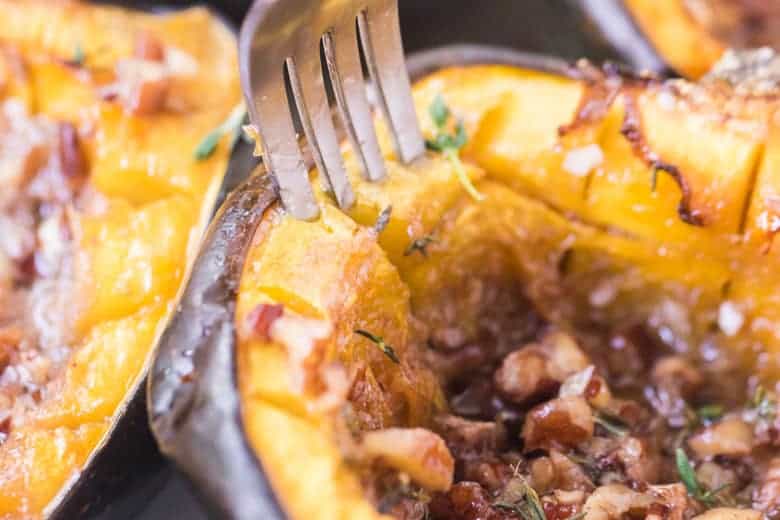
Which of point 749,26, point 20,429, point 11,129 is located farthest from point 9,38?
point 749,26

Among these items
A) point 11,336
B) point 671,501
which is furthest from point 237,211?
point 671,501

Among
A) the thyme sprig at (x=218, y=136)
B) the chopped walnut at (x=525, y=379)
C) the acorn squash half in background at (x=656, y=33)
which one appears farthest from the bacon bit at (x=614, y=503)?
the acorn squash half in background at (x=656, y=33)

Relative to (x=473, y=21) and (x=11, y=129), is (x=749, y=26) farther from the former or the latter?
(x=11, y=129)

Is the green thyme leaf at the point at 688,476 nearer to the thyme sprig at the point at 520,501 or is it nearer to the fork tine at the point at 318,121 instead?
the thyme sprig at the point at 520,501

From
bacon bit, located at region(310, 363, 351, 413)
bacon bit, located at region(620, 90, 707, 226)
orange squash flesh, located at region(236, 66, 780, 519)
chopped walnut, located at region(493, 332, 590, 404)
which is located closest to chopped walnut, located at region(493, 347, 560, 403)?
chopped walnut, located at region(493, 332, 590, 404)

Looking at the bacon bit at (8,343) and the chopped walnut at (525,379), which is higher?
the bacon bit at (8,343)

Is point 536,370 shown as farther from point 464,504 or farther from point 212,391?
point 212,391

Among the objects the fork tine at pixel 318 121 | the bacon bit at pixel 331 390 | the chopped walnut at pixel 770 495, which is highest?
the fork tine at pixel 318 121

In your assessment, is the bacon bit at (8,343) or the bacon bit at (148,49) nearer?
the bacon bit at (8,343)
